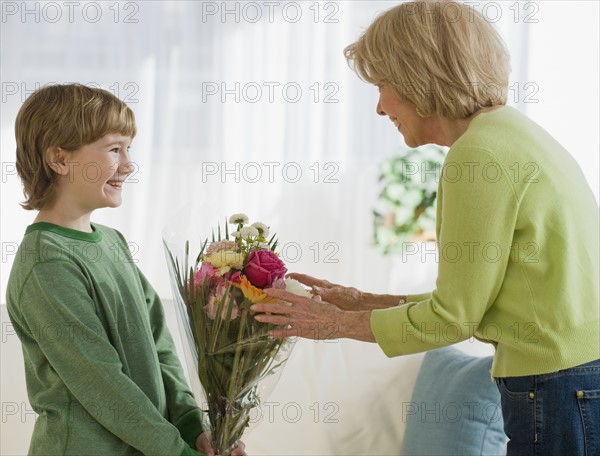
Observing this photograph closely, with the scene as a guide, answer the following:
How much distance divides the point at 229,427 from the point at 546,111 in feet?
7.55

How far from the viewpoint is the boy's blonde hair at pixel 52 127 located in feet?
5.88

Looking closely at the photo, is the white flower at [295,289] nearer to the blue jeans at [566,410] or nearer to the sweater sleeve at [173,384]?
the sweater sleeve at [173,384]

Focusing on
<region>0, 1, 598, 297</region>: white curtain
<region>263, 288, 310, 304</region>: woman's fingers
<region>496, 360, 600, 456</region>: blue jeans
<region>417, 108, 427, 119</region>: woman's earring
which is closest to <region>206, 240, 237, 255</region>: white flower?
<region>263, 288, 310, 304</region>: woman's fingers

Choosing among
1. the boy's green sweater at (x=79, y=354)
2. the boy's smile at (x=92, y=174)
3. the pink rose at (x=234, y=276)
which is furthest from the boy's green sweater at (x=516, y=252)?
the boy's smile at (x=92, y=174)

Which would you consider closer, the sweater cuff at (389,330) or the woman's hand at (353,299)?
the sweater cuff at (389,330)

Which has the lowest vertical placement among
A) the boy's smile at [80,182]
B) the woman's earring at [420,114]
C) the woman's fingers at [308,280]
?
the woman's fingers at [308,280]

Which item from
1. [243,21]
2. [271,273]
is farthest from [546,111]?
[271,273]

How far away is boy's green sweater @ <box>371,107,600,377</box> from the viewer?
1484 millimetres

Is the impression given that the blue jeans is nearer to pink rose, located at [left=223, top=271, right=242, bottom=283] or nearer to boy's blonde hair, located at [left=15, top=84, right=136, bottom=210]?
pink rose, located at [left=223, top=271, right=242, bottom=283]

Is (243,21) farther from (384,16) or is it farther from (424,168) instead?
(384,16)

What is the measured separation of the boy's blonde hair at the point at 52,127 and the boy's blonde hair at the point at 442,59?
64 cm

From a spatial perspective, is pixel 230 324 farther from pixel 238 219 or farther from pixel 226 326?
pixel 238 219

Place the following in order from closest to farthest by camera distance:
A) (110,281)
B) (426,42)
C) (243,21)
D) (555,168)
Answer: (555,168) < (426,42) < (110,281) < (243,21)

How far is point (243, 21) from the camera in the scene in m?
3.43
